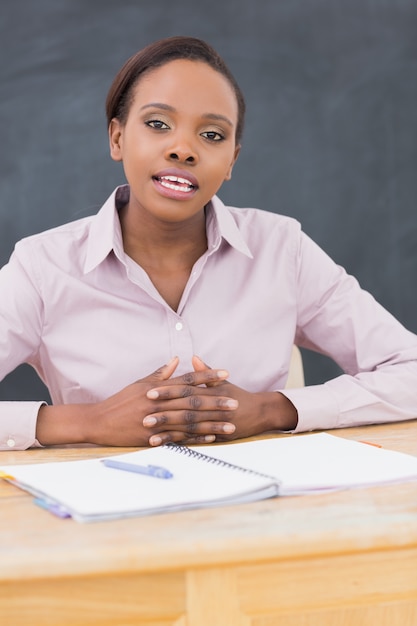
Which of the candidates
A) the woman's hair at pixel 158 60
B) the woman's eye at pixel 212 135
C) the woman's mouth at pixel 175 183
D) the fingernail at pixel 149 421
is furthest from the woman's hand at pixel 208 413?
the woman's hair at pixel 158 60

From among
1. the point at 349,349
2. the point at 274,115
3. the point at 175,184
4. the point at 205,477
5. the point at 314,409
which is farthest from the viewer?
the point at 274,115

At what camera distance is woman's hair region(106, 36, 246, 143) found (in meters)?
1.61

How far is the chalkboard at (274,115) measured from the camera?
8.28ft

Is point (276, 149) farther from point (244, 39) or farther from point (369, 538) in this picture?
point (369, 538)

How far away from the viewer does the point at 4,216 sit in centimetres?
254

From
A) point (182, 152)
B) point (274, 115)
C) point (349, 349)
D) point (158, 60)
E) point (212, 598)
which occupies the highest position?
point (274, 115)

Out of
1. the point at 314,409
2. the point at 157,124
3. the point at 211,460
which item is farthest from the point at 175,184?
the point at 211,460

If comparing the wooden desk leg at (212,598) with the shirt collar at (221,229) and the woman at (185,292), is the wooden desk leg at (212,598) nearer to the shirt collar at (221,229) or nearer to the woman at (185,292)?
the woman at (185,292)

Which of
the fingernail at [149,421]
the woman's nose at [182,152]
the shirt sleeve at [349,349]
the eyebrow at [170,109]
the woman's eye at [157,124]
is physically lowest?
the fingernail at [149,421]

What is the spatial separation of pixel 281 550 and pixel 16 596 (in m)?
0.24

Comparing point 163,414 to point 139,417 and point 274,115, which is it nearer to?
point 139,417

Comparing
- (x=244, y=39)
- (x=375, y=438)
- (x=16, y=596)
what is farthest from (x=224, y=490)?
(x=244, y=39)

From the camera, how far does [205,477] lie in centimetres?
97

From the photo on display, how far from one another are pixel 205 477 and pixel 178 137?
0.79 m
